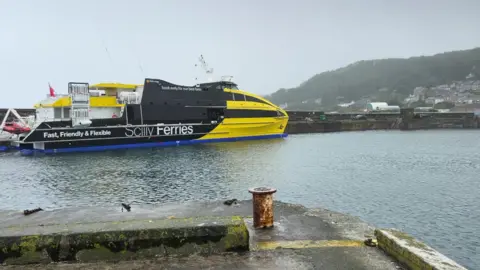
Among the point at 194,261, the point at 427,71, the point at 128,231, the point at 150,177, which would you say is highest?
the point at 427,71

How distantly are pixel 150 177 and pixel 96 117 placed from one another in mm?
15450

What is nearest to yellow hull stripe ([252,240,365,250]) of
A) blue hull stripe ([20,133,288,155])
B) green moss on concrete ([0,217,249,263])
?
green moss on concrete ([0,217,249,263])

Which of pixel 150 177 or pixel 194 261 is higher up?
pixel 194 261

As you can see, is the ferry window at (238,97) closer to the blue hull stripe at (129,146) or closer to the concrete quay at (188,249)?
the blue hull stripe at (129,146)

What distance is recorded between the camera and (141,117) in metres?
29.6

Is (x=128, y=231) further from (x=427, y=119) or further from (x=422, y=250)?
(x=427, y=119)

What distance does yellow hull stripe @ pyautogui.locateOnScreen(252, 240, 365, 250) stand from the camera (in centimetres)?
454

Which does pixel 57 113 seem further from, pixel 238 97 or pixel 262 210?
pixel 262 210

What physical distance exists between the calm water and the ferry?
3.68 m

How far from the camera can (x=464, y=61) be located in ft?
528

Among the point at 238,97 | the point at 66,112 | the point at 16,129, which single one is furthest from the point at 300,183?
the point at 16,129

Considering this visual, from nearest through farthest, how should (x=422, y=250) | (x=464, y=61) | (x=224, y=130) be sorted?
(x=422, y=250) → (x=224, y=130) → (x=464, y=61)

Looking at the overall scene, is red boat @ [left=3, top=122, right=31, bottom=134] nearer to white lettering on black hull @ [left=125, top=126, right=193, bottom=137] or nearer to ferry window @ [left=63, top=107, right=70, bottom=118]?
ferry window @ [left=63, top=107, right=70, bottom=118]

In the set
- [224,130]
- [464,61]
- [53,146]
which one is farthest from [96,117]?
[464,61]
